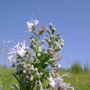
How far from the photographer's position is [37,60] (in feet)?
5.32

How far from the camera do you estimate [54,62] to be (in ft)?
5.18

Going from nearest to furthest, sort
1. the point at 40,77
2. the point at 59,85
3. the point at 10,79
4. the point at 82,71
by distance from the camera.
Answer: the point at 59,85 < the point at 40,77 < the point at 10,79 < the point at 82,71

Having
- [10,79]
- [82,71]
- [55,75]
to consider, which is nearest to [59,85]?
[55,75]

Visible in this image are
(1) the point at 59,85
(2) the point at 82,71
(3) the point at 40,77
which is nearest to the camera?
(1) the point at 59,85

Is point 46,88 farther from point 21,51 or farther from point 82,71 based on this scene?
point 82,71

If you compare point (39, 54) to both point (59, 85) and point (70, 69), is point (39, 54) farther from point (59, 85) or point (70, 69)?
point (70, 69)

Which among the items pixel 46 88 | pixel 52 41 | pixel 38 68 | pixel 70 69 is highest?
pixel 70 69

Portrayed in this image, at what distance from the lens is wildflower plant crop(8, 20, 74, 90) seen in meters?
1.54

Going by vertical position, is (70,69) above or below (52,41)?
above

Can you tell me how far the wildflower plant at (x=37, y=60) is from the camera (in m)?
1.54

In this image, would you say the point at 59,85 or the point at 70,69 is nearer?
the point at 59,85

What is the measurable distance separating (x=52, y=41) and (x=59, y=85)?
0.84 ft

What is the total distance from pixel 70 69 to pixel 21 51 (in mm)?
10552

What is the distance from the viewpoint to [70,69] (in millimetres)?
12008
